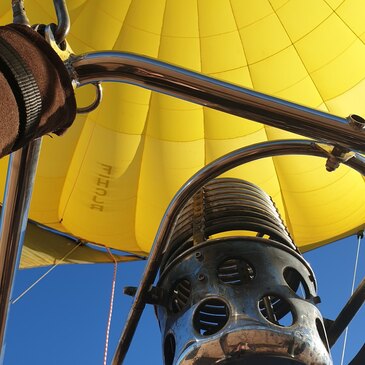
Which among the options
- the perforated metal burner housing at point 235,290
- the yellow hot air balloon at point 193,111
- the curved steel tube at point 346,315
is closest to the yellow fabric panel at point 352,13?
the yellow hot air balloon at point 193,111

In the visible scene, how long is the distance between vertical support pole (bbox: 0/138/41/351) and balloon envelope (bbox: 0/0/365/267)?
429 centimetres

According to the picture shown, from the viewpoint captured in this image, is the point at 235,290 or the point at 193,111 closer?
the point at 235,290

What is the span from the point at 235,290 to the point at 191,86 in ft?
1.20

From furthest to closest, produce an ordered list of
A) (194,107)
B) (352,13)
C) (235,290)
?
(194,107) → (352,13) → (235,290)

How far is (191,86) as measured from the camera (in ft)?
3.05

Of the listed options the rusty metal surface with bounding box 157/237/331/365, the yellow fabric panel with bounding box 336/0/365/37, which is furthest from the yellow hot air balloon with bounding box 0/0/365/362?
the rusty metal surface with bounding box 157/237/331/365

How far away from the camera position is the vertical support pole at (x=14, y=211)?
0.95 m

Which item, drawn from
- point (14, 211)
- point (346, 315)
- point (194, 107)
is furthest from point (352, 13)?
point (14, 211)

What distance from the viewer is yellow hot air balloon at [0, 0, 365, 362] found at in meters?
5.33

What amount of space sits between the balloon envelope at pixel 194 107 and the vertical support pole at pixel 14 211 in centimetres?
429

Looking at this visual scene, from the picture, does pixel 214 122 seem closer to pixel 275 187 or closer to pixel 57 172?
pixel 275 187

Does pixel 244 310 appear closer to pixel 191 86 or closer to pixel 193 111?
pixel 191 86

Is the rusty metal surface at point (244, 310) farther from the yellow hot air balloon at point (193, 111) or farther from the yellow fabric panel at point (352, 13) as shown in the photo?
the yellow fabric panel at point (352, 13)

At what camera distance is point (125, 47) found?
5348mm
